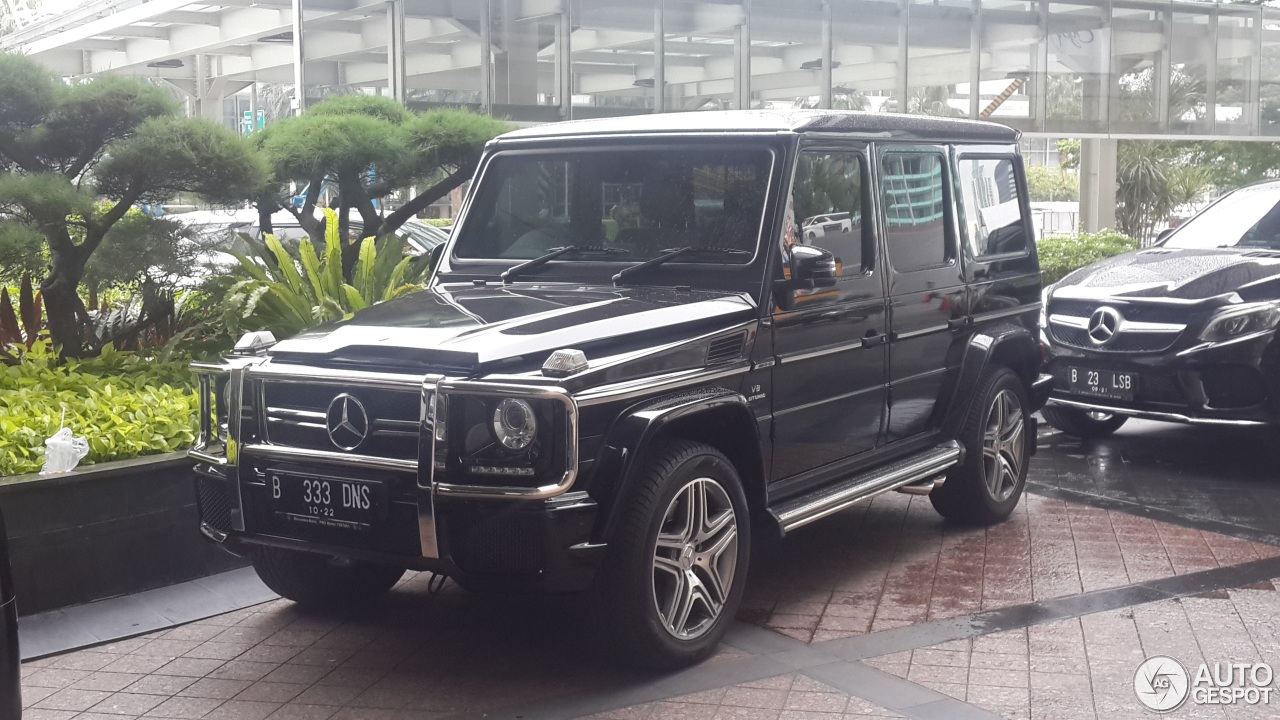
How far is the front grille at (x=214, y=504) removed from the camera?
4859 mm

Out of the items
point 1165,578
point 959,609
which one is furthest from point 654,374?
point 1165,578

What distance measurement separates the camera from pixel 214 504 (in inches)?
195

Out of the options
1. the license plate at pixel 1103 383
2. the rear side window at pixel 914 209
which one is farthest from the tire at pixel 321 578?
the license plate at pixel 1103 383

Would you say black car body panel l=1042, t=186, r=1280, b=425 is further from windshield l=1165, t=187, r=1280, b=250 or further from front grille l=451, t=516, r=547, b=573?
front grille l=451, t=516, r=547, b=573

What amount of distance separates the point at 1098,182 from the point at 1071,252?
27.6ft

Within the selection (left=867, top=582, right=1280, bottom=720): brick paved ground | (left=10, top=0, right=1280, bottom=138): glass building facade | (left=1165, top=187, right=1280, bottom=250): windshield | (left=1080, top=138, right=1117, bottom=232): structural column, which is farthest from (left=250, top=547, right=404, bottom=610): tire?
(left=1080, top=138, right=1117, bottom=232): structural column

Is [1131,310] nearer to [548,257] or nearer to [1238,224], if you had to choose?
[1238,224]

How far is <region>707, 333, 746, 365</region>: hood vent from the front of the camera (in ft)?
16.4

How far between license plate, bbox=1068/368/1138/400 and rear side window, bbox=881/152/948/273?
241 cm

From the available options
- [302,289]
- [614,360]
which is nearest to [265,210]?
[302,289]

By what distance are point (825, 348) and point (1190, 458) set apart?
14.7ft

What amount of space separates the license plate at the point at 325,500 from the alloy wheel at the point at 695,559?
978 mm

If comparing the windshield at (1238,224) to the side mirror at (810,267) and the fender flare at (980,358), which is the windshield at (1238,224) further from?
the side mirror at (810,267)

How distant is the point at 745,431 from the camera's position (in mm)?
5070
